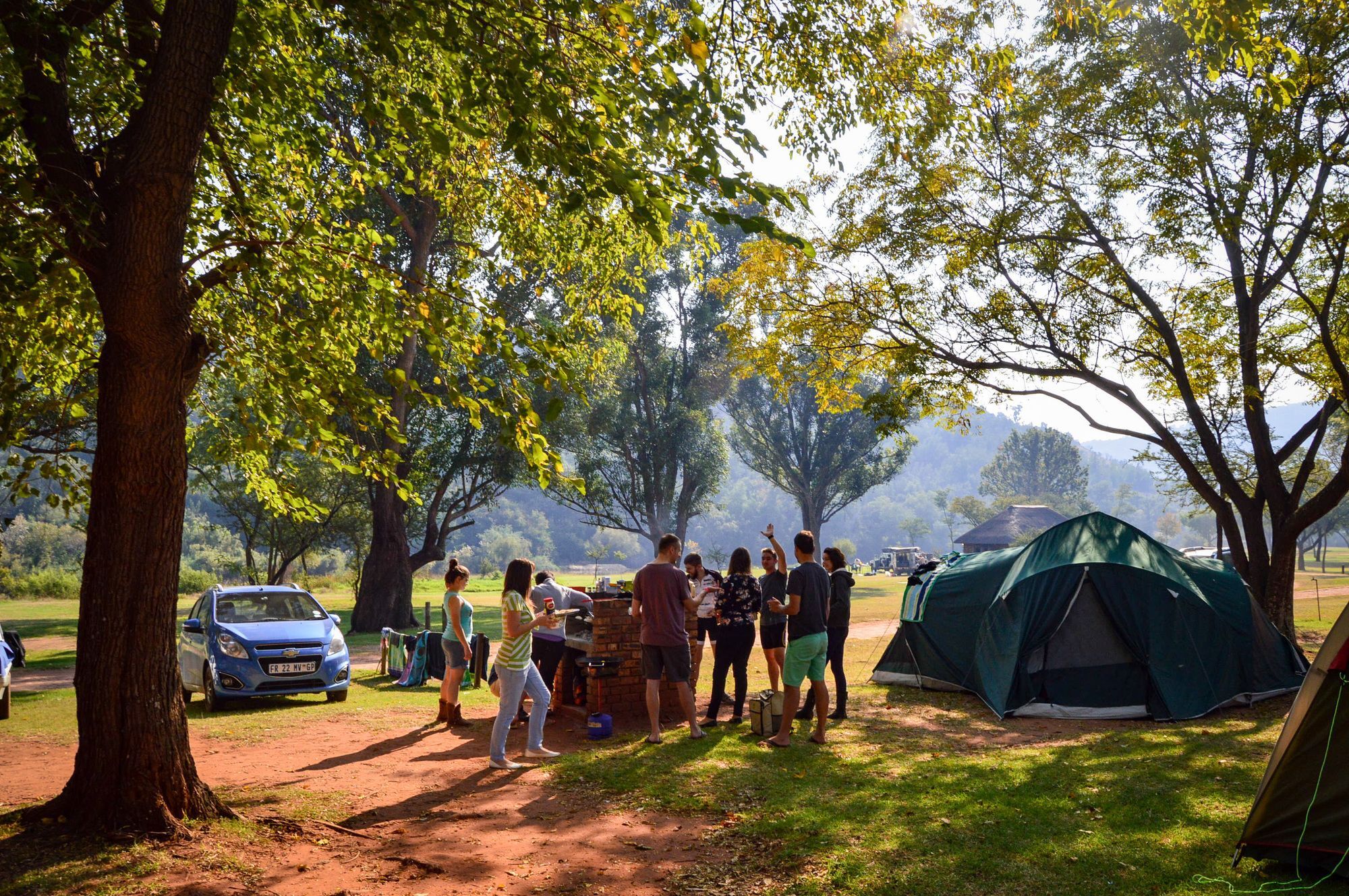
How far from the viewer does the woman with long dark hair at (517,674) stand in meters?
7.96

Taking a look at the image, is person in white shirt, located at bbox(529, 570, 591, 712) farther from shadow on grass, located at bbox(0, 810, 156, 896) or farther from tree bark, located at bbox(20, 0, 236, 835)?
shadow on grass, located at bbox(0, 810, 156, 896)

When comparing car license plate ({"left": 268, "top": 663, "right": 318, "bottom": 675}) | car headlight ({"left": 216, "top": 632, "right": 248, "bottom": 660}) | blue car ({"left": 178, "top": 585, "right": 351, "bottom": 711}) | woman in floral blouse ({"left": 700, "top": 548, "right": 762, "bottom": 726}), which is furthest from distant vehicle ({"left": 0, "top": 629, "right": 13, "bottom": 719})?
woman in floral blouse ({"left": 700, "top": 548, "right": 762, "bottom": 726})

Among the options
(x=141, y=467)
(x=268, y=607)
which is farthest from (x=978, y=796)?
(x=268, y=607)

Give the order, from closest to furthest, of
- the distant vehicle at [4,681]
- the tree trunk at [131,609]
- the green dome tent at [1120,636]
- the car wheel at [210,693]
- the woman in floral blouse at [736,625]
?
the tree trunk at [131,609] < the woman in floral blouse at [736,625] < the distant vehicle at [4,681] < the green dome tent at [1120,636] < the car wheel at [210,693]

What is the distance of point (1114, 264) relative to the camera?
48.0 feet

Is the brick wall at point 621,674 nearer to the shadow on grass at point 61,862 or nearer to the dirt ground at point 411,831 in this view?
the dirt ground at point 411,831

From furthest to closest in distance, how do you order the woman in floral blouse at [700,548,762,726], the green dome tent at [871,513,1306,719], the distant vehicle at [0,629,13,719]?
the green dome tent at [871,513,1306,719], the distant vehicle at [0,629,13,719], the woman in floral blouse at [700,548,762,726]

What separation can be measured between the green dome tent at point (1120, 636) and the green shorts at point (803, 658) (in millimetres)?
3378

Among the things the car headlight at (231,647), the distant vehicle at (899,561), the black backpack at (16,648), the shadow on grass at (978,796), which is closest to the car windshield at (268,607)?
the car headlight at (231,647)

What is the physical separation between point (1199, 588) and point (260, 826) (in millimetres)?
10327

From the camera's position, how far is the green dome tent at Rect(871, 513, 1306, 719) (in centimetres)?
1088

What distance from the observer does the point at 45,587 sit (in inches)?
1646

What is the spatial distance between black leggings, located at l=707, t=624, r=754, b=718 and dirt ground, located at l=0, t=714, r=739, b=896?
1.83 meters

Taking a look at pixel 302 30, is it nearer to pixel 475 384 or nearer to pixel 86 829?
pixel 475 384
